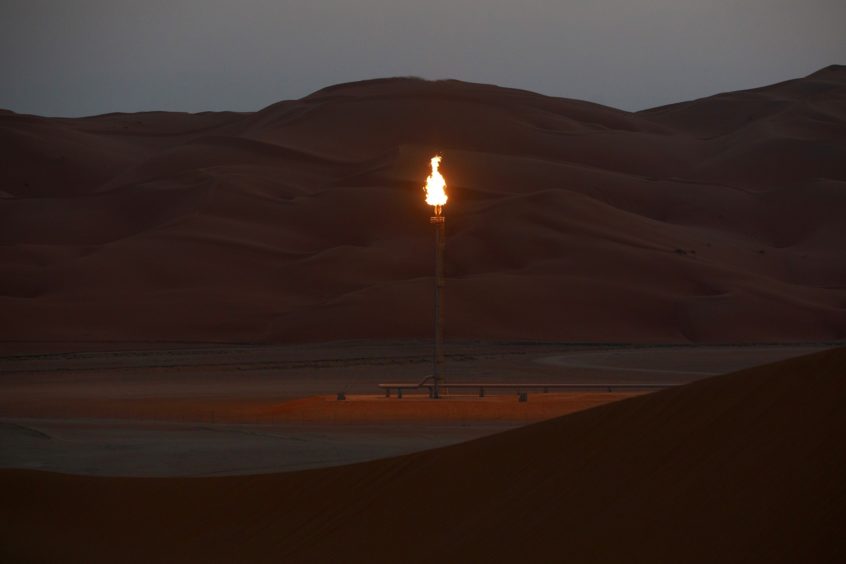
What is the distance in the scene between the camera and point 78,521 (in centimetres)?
1543

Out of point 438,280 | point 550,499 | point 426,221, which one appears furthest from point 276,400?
point 426,221

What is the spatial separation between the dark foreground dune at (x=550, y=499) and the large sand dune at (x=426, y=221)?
48126mm

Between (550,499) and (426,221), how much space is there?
8477 centimetres

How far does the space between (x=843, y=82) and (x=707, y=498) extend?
557ft

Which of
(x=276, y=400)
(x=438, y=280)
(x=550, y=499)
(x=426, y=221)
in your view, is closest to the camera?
(x=550, y=499)

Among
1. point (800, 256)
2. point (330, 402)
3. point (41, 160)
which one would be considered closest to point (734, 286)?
point (800, 256)

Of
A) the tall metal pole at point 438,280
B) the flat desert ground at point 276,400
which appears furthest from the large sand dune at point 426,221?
the tall metal pole at point 438,280

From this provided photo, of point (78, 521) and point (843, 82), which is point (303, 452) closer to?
point (78, 521)

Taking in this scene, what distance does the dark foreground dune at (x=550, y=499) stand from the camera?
10031 mm

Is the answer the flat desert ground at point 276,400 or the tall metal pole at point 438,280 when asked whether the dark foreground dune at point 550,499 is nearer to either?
the flat desert ground at point 276,400

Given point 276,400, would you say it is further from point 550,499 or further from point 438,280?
point 550,499

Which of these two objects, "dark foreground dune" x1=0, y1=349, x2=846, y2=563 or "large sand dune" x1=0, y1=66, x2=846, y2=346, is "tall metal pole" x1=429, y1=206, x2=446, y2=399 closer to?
"dark foreground dune" x1=0, y1=349, x2=846, y2=563

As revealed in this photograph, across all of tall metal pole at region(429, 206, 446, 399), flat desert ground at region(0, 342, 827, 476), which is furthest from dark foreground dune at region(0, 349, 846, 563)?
tall metal pole at region(429, 206, 446, 399)

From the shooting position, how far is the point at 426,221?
96438 millimetres
